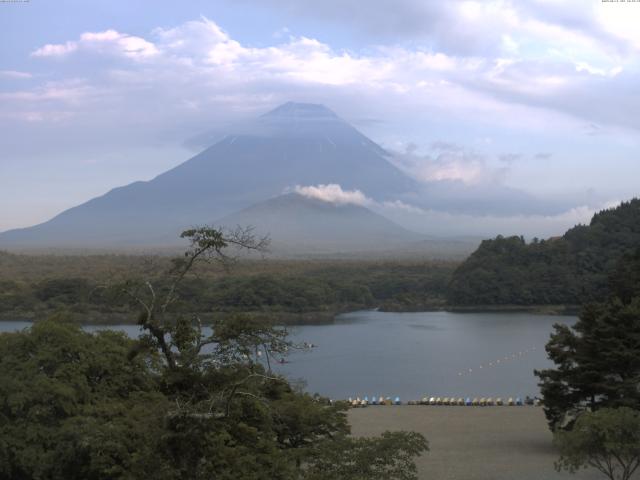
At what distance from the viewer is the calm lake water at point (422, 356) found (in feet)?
79.3

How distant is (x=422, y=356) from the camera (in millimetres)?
30797

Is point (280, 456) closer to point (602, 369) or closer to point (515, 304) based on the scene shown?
point (602, 369)

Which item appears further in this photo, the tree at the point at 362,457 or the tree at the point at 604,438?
the tree at the point at 604,438

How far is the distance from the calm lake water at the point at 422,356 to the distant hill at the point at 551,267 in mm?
6160

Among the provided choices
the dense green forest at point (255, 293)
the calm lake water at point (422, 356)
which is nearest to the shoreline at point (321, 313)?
the dense green forest at point (255, 293)

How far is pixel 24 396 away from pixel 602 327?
29.3 ft

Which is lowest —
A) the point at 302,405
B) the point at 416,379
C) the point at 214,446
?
the point at 416,379

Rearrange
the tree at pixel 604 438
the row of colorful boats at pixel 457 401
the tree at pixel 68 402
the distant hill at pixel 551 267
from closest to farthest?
the tree at pixel 68 402 < the tree at pixel 604 438 < the row of colorful boats at pixel 457 401 < the distant hill at pixel 551 267

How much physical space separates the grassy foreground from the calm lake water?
11.9ft

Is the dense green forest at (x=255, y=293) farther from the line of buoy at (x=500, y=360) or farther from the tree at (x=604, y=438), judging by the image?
the tree at (x=604, y=438)

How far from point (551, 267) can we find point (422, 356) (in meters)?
25.3

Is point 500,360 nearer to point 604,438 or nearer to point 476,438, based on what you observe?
point 476,438

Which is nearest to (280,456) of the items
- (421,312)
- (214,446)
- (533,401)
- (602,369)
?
(214,446)

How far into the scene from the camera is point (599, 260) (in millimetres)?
52844
